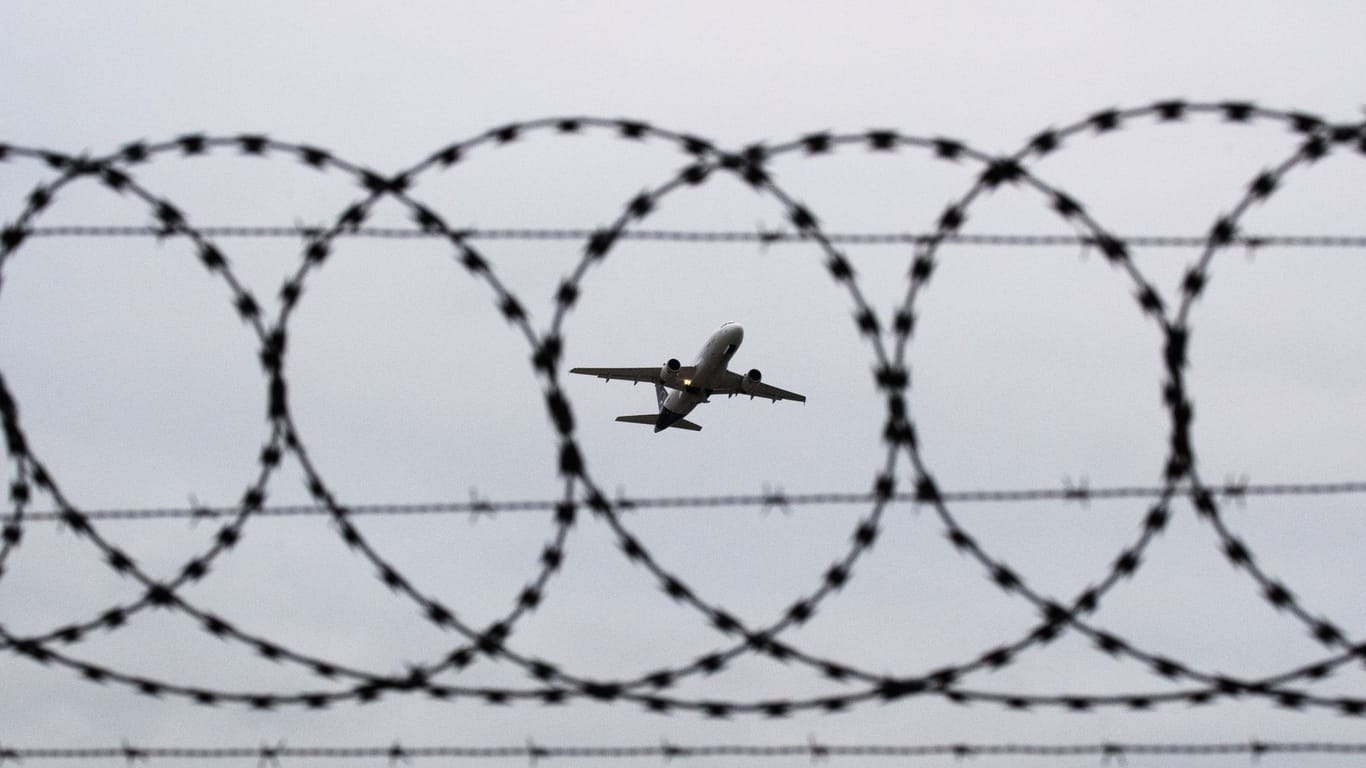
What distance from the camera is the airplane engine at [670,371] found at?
231 ft

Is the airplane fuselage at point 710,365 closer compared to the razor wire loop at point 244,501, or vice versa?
the razor wire loop at point 244,501

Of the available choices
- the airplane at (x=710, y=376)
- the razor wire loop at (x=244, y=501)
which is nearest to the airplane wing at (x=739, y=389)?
the airplane at (x=710, y=376)

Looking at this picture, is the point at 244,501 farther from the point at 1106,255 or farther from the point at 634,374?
the point at 634,374

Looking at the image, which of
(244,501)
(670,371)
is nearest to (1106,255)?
(244,501)

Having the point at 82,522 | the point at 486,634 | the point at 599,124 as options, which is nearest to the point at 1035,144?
the point at 599,124

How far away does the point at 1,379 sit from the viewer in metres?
17.2

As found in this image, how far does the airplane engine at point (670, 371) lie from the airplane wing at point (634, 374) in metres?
0.21

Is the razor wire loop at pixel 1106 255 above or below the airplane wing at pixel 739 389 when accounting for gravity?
below

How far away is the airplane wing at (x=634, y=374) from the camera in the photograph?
7150 centimetres

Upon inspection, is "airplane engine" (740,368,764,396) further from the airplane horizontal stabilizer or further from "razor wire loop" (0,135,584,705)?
"razor wire loop" (0,135,584,705)

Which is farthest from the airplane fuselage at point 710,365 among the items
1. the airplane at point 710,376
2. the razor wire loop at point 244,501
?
the razor wire loop at point 244,501

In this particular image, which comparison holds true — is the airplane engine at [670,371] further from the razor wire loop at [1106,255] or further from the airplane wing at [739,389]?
the razor wire loop at [1106,255]

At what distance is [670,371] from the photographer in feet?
233

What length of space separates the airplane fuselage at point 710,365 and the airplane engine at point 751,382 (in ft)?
2.87
